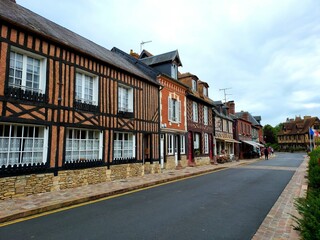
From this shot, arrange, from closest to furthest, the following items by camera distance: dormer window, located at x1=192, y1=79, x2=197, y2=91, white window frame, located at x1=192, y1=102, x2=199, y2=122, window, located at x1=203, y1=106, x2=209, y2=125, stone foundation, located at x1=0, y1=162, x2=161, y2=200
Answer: stone foundation, located at x1=0, y1=162, x2=161, y2=200 < white window frame, located at x1=192, y1=102, x2=199, y2=122 < dormer window, located at x1=192, y1=79, x2=197, y2=91 < window, located at x1=203, y1=106, x2=209, y2=125

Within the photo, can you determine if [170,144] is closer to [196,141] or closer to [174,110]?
[174,110]

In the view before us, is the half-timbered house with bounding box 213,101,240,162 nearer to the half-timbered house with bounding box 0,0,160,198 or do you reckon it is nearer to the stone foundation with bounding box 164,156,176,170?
the stone foundation with bounding box 164,156,176,170

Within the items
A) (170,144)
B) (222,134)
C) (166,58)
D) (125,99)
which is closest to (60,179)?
(125,99)

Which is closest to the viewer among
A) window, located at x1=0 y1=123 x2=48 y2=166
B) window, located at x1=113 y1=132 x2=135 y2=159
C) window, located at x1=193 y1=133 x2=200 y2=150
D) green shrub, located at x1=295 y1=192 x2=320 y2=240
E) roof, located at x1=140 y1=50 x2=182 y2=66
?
green shrub, located at x1=295 y1=192 x2=320 y2=240

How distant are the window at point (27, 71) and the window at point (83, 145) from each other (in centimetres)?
202

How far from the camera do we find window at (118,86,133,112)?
10.7 m

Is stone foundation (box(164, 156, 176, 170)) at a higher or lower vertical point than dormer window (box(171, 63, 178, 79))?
lower

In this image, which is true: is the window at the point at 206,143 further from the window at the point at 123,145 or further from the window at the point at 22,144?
the window at the point at 22,144

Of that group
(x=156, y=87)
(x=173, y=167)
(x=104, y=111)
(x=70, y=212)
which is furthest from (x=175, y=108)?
(x=70, y=212)

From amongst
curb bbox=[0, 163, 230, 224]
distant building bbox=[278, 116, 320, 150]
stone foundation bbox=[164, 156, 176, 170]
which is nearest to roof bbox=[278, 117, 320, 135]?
distant building bbox=[278, 116, 320, 150]

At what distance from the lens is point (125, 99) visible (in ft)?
36.7

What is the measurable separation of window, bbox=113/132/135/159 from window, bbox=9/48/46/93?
4054 mm

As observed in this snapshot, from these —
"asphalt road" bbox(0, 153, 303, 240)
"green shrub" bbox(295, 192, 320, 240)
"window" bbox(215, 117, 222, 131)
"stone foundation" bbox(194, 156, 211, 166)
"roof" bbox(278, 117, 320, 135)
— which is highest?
"roof" bbox(278, 117, 320, 135)

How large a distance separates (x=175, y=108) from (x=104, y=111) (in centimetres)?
693
